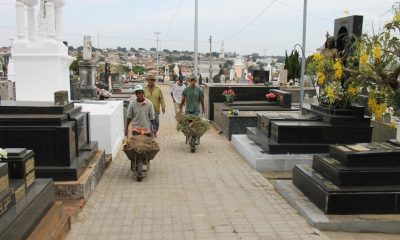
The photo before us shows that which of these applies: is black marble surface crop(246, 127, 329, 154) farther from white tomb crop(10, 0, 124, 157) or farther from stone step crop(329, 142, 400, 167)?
white tomb crop(10, 0, 124, 157)

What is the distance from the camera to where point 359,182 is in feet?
18.5

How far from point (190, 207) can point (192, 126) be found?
4.32 meters

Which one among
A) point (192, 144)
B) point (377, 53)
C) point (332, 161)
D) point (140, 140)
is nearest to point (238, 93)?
point (192, 144)

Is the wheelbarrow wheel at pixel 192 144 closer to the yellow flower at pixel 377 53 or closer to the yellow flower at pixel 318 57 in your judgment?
the yellow flower at pixel 318 57

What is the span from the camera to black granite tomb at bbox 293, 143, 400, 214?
5.53m

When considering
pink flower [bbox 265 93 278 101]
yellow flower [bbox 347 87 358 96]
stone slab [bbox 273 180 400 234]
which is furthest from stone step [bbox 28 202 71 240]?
pink flower [bbox 265 93 278 101]

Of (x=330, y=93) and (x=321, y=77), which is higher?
(x=321, y=77)

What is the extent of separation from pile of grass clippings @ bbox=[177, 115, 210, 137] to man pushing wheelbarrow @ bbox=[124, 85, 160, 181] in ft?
5.62

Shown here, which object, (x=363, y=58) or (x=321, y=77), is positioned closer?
(x=363, y=58)

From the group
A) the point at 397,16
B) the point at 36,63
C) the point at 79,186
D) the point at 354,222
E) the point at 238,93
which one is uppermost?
the point at 397,16

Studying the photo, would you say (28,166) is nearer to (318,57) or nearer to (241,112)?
(318,57)

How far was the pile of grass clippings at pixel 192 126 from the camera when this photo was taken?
10.4 metres

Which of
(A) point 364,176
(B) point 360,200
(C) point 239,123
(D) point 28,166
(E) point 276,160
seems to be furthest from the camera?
(C) point 239,123

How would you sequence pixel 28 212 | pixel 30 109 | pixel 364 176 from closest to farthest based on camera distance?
pixel 28 212 → pixel 364 176 → pixel 30 109
